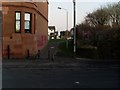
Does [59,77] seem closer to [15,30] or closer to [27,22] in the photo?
[15,30]

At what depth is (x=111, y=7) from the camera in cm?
7744

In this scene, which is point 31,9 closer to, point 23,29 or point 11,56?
point 23,29

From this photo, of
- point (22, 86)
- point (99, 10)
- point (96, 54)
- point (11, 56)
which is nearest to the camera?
point (22, 86)

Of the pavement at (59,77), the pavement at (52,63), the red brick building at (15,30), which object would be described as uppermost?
the red brick building at (15,30)

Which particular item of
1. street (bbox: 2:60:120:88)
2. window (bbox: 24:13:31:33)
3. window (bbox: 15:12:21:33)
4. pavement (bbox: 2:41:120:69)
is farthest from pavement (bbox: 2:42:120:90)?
window (bbox: 24:13:31:33)

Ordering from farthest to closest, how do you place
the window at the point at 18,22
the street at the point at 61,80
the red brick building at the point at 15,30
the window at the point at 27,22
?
the window at the point at 27,22 → the window at the point at 18,22 → the red brick building at the point at 15,30 → the street at the point at 61,80

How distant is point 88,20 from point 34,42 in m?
49.3

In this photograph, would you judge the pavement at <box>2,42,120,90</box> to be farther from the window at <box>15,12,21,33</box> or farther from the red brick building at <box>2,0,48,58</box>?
the window at <box>15,12,21,33</box>

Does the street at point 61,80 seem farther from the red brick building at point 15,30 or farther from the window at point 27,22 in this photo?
the window at point 27,22

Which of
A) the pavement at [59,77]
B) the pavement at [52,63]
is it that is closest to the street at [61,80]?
the pavement at [59,77]

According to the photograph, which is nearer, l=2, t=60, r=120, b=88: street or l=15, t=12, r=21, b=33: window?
l=2, t=60, r=120, b=88: street

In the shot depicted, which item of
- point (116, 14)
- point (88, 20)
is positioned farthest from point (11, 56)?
point (88, 20)

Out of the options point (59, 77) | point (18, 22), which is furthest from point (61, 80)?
point (18, 22)

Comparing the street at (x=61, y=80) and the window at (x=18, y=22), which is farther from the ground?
the window at (x=18, y=22)
